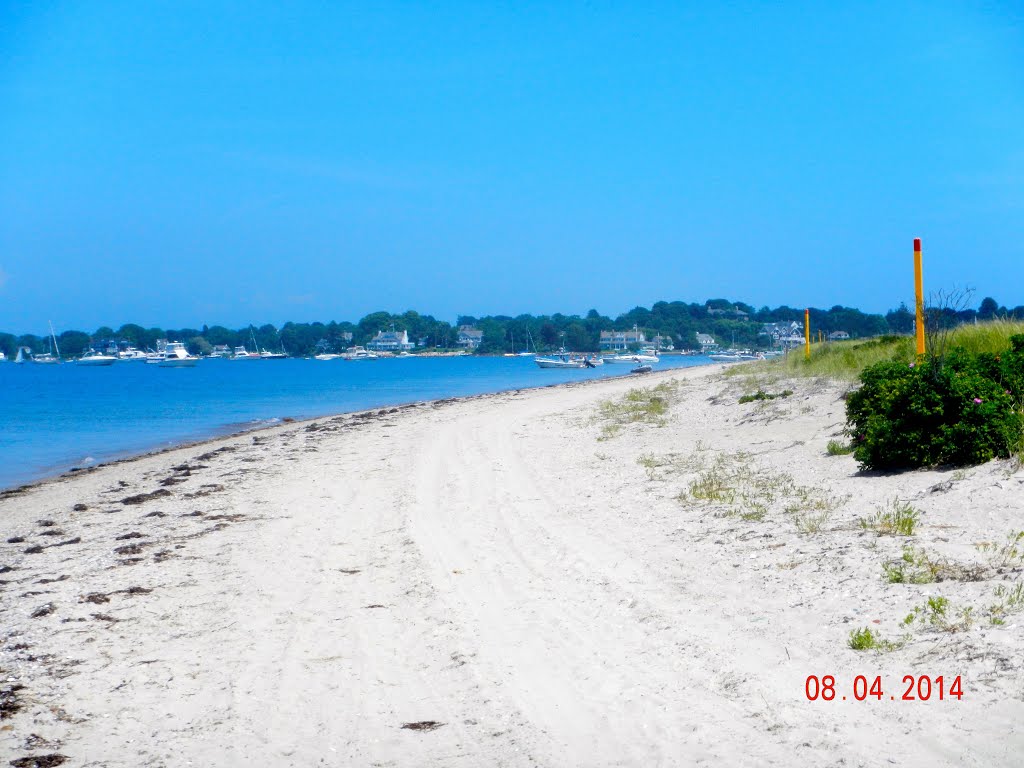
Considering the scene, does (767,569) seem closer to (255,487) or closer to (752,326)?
(255,487)

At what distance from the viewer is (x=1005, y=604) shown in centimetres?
464

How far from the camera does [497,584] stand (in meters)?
6.48

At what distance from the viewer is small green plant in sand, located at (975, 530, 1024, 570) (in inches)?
210

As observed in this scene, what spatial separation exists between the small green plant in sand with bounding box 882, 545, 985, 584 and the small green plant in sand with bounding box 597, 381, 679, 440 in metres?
9.36

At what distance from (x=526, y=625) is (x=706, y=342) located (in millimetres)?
171313

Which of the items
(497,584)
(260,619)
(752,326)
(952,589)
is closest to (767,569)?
(952,589)

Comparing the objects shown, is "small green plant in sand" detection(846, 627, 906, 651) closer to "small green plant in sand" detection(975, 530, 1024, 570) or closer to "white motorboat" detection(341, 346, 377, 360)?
"small green plant in sand" detection(975, 530, 1024, 570)

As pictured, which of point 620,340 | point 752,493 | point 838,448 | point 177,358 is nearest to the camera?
point 752,493

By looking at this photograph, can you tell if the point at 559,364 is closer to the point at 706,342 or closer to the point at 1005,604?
the point at 1005,604

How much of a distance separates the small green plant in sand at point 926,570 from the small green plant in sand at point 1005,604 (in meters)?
0.29

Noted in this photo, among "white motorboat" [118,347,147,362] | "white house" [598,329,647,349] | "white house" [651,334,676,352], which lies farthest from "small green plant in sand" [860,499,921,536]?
"white motorboat" [118,347,147,362]

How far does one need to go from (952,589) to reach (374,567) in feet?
14.3

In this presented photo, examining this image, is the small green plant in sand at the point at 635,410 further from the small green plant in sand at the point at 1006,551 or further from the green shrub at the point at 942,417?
the small green plant in sand at the point at 1006,551

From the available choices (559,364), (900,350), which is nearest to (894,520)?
(900,350)
